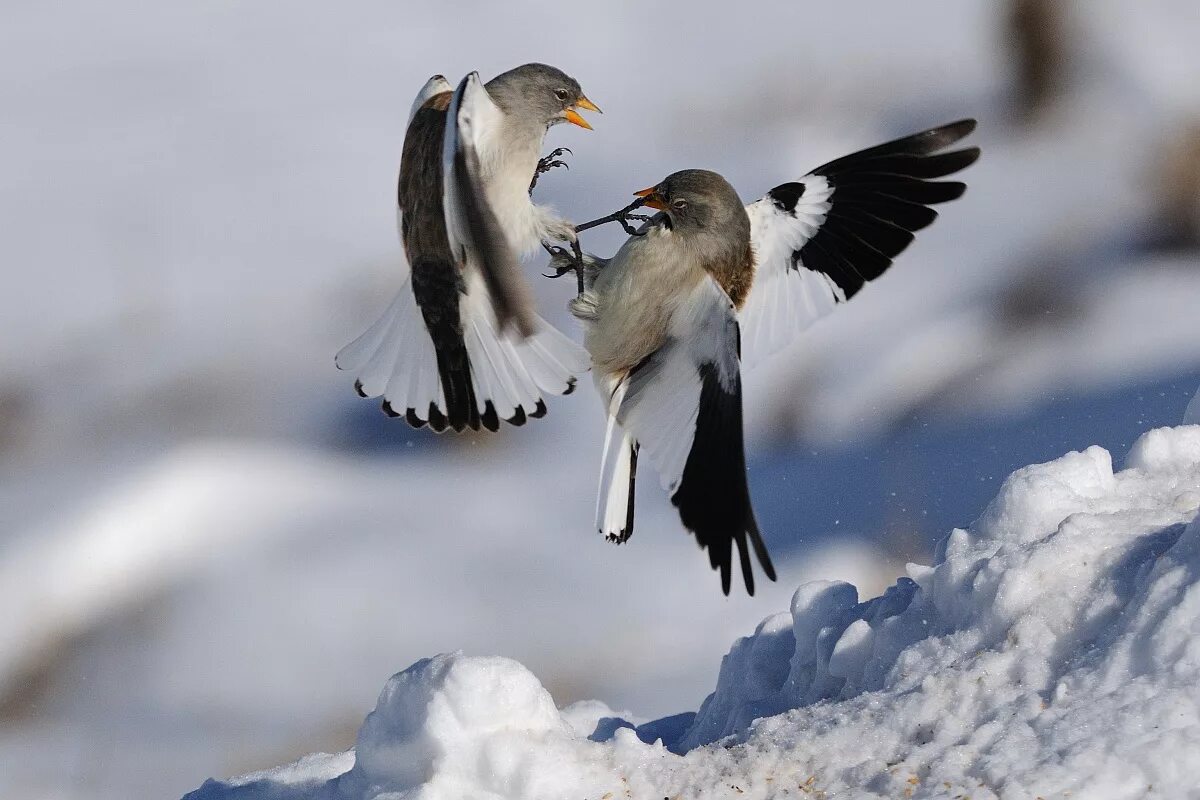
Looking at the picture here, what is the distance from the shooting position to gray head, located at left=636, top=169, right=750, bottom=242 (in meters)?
2.07

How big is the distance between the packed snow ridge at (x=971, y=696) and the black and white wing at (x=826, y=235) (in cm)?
59

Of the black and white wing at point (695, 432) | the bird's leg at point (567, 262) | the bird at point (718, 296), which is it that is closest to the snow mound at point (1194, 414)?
the bird at point (718, 296)

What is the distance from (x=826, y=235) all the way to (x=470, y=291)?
715 millimetres

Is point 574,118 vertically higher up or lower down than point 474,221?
higher up

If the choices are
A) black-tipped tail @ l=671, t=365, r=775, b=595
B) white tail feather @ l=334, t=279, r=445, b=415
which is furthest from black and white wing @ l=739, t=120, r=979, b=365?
white tail feather @ l=334, t=279, r=445, b=415

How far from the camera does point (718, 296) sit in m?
2.03

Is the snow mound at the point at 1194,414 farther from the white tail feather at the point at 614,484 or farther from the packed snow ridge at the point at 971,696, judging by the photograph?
the white tail feather at the point at 614,484

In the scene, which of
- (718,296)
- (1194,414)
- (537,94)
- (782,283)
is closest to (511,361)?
(718,296)

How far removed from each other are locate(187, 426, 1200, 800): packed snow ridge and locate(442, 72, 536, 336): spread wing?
1.57ft

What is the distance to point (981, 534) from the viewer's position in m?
1.82

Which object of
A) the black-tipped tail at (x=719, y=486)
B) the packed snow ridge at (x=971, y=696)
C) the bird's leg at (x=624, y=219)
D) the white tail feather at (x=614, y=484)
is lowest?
the packed snow ridge at (x=971, y=696)

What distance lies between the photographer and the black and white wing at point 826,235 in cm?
229

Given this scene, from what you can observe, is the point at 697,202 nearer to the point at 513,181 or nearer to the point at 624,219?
the point at 624,219

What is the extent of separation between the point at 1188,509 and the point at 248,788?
4.74 ft
